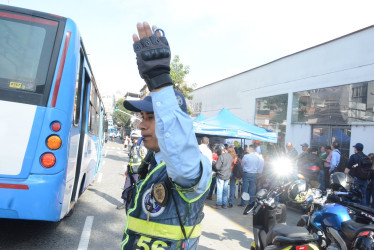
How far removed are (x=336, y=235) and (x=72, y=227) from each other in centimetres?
412

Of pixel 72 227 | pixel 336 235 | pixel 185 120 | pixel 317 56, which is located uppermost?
pixel 317 56

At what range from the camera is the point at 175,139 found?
1.25m

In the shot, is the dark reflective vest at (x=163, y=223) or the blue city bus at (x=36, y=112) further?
the blue city bus at (x=36, y=112)

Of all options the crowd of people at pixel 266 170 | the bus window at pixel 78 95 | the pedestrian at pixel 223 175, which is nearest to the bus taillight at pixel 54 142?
the bus window at pixel 78 95

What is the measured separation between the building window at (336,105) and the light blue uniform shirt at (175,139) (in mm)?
12856

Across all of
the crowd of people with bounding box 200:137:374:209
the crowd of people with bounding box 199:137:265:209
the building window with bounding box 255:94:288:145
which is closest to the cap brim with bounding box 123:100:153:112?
the crowd of people with bounding box 200:137:374:209

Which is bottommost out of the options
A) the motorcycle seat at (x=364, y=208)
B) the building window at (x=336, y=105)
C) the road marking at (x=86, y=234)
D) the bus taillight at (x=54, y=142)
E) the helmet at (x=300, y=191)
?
the road marking at (x=86, y=234)

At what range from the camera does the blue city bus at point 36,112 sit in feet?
11.7

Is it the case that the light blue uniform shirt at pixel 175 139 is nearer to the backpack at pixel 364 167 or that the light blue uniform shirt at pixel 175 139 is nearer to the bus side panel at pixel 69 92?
the bus side panel at pixel 69 92

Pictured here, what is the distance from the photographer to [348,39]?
1364cm

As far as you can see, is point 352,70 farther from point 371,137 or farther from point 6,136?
point 6,136

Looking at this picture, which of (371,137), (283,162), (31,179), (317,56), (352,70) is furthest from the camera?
(317,56)

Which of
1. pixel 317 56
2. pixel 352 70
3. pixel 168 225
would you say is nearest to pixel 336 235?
pixel 168 225

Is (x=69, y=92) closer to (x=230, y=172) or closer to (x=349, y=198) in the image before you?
(x=349, y=198)
